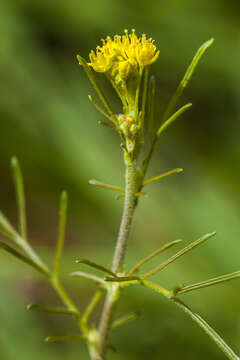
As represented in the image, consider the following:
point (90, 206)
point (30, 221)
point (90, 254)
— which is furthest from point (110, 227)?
point (30, 221)

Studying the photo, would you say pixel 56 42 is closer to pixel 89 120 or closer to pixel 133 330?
pixel 89 120

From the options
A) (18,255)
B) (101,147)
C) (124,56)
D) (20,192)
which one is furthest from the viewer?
(101,147)

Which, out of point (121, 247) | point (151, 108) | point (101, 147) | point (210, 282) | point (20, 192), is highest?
Answer: point (101, 147)

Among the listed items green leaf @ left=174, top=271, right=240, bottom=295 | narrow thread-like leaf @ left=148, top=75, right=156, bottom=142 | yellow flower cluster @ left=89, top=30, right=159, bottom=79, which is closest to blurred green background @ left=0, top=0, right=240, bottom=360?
green leaf @ left=174, top=271, right=240, bottom=295

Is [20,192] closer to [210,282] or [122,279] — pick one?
[122,279]

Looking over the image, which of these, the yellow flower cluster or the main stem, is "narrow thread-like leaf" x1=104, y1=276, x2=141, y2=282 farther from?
the yellow flower cluster

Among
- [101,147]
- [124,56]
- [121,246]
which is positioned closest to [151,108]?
[124,56]

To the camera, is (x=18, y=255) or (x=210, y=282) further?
(x=18, y=255)
